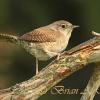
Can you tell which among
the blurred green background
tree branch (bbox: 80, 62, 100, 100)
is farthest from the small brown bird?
the blurred green background

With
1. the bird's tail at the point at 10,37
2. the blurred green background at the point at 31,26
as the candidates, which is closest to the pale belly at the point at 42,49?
the bird's tail at the point at 10,37

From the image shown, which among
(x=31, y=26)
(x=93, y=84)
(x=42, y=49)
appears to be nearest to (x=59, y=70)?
(x=93, y=84)

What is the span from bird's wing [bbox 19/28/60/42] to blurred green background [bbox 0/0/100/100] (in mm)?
2934

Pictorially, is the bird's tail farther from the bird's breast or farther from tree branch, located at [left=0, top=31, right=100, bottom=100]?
tree branch, located at [left=0, top=31, right=100, bottom=100]

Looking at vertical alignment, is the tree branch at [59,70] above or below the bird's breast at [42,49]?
below

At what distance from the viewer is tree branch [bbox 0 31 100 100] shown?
5.23 meters

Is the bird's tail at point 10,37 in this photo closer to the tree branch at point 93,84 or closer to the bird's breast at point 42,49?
the bird's breast at point 42,49

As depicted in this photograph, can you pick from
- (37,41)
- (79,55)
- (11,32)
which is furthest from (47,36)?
(11,32)

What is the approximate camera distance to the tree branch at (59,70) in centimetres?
523

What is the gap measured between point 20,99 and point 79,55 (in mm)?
569

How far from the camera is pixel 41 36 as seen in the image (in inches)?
225

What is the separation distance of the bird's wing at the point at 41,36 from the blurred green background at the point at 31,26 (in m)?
2.93

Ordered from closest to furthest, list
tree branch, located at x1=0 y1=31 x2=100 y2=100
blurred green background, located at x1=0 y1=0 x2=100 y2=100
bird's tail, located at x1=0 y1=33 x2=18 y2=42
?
1. tree branch, located at x1=0 y1=31 x2=100 y2=100
2. bird's tail, located at x1=0 y1=33 x2=18 y2=42
3. blurred green background, located at x1=0 y1=0 x2=100 y2=100

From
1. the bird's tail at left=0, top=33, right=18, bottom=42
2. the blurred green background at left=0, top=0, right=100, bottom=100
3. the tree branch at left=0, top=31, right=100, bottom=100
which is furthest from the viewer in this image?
the blurred green background at left=0, top=0, right=100, bottom=100
